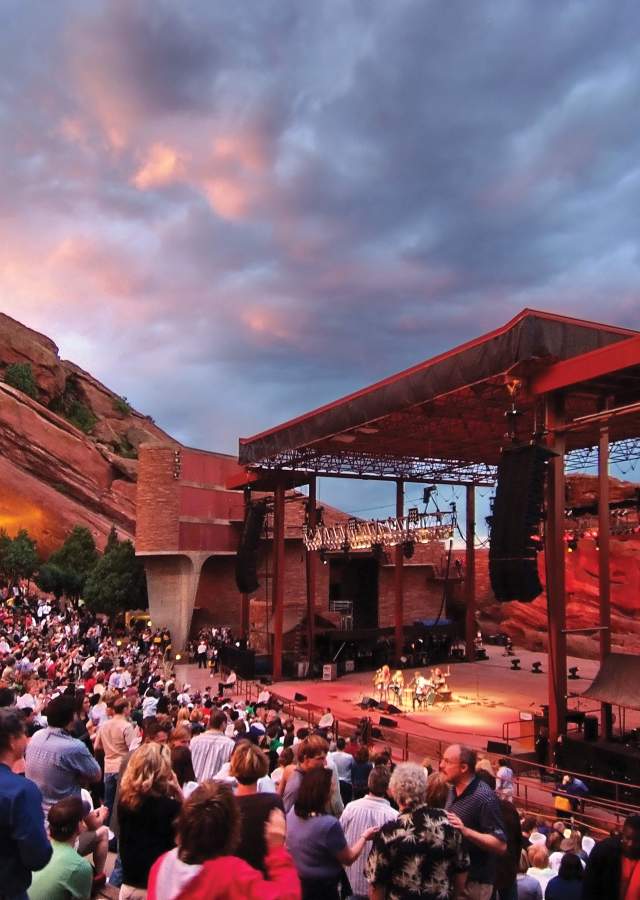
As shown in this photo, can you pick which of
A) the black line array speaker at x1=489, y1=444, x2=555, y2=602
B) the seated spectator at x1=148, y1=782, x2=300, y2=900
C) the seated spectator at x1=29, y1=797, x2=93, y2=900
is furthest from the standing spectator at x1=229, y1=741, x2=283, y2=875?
the black line array speaker at x1=489, y1=444, x2=555, y2=602

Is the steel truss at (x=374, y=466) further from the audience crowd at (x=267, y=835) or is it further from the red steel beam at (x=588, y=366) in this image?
the audience crowd at (x=267, y=835)

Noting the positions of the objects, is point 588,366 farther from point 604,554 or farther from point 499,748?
point 499,748

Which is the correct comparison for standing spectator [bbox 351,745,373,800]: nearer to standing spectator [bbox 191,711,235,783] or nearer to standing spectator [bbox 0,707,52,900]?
standing spectator [bbox 191,711,235,783]

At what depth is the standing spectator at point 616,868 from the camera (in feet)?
12.1

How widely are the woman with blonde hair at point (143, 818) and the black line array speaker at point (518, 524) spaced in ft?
33.4

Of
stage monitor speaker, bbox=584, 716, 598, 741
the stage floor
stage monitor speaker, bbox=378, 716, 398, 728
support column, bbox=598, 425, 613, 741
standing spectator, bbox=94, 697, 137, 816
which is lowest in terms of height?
the stage floor

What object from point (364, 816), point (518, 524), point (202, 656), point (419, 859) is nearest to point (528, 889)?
point (364, 816)

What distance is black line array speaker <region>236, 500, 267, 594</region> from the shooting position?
26766mm

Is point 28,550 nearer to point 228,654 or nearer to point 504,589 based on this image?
point 228,654

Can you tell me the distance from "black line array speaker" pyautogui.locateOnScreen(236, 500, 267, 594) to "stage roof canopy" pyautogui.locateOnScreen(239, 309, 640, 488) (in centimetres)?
155

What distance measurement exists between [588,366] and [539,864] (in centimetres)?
1014

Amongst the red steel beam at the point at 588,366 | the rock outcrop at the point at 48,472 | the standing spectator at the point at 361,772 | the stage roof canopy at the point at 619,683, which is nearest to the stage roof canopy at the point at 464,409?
the red steel beam at the point at 588,366

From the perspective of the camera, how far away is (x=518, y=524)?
13.2 meters

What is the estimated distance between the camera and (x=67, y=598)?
126 feet
